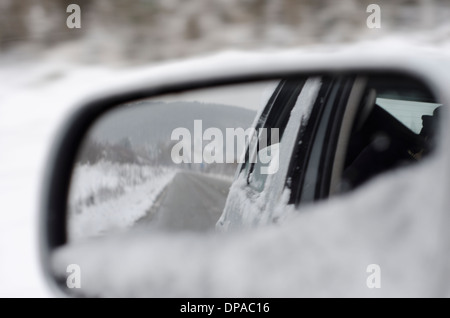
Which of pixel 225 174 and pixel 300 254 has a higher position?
pixel 225 174

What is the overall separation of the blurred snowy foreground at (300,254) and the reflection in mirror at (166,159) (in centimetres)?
9

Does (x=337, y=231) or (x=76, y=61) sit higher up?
(x=76, y=61)

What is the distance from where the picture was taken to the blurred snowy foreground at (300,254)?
5.08 ft

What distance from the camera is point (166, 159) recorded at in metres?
2.10

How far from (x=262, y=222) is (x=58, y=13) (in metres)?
3.84

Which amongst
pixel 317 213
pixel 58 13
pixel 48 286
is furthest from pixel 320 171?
pixel 58 13

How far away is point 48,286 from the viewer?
2090 mm

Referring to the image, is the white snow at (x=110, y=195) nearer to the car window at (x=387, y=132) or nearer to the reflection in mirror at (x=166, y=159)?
the reflection in mirror at (x=166, y=159)

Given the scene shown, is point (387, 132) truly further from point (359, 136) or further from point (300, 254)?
point (300, 254)

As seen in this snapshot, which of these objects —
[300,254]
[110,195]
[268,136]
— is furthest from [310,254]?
[110,195]

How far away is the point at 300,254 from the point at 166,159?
2.03 feet

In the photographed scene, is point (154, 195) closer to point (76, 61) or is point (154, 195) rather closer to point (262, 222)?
point (262, 222)

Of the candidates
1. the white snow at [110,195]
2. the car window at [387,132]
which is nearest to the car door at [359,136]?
the car window at [387,132]

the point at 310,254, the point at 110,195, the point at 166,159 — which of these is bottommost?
the point at 310,254
